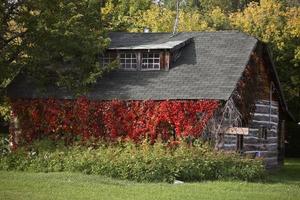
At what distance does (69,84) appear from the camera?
2884cm

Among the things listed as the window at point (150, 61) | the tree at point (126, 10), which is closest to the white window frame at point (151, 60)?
the window at point (150, 61)

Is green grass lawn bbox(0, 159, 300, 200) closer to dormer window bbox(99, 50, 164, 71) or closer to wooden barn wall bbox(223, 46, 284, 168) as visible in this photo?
wooden barn wall bbox(223, 46, 284, 168)

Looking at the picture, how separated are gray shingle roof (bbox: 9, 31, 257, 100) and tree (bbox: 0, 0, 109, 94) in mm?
1215

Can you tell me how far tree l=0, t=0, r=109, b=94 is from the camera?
91.1 ft

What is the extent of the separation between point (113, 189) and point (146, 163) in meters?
3.62

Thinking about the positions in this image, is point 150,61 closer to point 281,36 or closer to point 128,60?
point 128,60

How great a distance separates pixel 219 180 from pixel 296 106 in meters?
25.6

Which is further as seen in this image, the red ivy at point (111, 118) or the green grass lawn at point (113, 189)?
the red ivy at point (111, 118)

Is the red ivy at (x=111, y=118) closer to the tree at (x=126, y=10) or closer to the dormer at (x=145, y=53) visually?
the dormer at (x=145, y=53)

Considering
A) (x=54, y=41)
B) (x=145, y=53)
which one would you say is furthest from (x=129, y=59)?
(x=54, y=41)

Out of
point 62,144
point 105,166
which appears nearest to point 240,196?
point 105,166

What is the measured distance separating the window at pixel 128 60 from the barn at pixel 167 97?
0.17 feet

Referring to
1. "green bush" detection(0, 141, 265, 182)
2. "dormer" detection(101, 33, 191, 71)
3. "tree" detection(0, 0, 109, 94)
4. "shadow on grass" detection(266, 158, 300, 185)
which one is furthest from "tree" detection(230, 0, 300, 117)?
"green bush" detection(0, 141, 265, 182)

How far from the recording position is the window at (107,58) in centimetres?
3200
